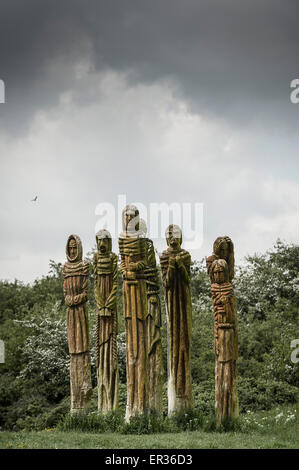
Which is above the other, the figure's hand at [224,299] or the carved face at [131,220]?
the carved face at [131,220]

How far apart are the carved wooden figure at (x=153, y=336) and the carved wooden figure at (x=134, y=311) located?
768mm

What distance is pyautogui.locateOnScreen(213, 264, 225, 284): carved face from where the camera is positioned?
12.2 metres

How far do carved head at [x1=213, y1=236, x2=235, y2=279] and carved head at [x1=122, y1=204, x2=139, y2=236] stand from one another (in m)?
1.58

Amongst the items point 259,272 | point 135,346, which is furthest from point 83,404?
point 259,272

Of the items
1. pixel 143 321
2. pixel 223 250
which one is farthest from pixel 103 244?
pixel 223 250

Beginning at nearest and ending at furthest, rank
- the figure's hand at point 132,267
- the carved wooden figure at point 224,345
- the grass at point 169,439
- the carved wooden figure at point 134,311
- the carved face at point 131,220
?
the grass at point 169,439 < the carved wooden figure at point 224,345 < the carved wooden figure at point 134,311 < the figure's hand at point 132,267 < the carved face at point 131,220

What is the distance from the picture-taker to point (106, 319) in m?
13.6

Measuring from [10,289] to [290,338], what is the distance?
42.1 feet

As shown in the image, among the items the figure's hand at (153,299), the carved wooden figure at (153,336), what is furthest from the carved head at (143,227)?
the figure's hand at (153,299)

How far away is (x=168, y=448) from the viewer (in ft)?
33.0

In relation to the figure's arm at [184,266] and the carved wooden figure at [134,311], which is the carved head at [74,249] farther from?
the figure's arm at [184,266]

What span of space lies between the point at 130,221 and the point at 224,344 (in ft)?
9.63

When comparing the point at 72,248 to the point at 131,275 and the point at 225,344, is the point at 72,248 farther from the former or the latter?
the point at 225,344

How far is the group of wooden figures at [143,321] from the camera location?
1220cm
